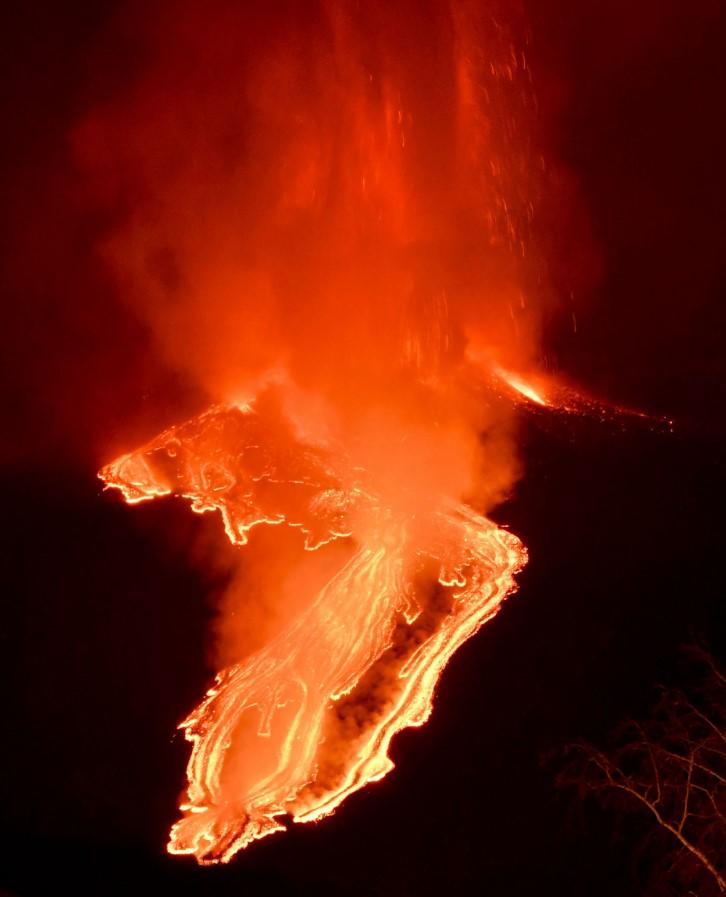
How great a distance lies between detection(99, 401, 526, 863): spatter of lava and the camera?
5402 mm

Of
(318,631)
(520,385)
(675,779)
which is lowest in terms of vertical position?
(675,779)

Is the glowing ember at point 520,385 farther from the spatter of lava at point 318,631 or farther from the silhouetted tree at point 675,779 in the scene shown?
the silhouetted tree at point 675,779

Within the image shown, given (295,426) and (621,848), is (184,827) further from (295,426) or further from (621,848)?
(295,426)

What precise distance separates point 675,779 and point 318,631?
2774 mm

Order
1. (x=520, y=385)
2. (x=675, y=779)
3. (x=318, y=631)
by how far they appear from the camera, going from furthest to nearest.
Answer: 1. (x=520, y=385)
2. (x=318, y=631)
3. (x=675, y=779)

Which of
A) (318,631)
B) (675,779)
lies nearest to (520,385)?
(318,631)

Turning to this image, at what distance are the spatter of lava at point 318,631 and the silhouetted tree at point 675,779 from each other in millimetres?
1304

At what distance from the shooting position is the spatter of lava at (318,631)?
5.40 m

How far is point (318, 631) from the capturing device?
667 centimetres

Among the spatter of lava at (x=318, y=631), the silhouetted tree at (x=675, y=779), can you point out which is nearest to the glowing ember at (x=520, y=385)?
the spatter of lava at (x=318, y=631)

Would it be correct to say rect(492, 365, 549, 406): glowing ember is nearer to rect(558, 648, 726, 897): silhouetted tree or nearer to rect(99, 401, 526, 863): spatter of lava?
rect(99, 401, 526, 863): spatter of lava

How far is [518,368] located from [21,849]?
1026cm

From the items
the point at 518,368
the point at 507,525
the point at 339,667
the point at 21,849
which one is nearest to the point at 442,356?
the point at 518,368

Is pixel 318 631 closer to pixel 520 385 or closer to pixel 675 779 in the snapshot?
pixel 675 779
